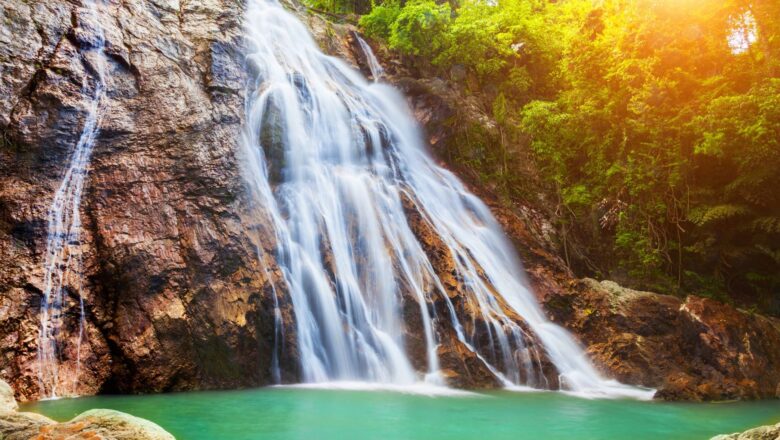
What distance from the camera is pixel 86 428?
10.4ft

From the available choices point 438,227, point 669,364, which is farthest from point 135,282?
point 669,364

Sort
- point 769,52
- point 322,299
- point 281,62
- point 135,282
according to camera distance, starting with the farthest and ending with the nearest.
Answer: point 281,62
point 769,52
point 322,299
point 135,282

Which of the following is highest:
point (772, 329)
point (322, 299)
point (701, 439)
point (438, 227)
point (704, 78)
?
point (704, 78)

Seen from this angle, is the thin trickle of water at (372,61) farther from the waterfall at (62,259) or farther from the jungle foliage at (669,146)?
the waterfall at (62,259)

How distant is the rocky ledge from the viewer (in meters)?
3.12

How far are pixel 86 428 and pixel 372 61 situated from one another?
48.8ft

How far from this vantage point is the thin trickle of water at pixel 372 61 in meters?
16.0

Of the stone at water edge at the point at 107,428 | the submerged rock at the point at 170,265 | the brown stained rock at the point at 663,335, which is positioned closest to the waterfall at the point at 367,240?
the submerged rock at the point at 170,265

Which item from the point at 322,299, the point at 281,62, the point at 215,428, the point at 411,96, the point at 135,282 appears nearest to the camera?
the point at 215,428

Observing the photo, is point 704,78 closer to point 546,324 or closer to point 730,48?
point 730,48

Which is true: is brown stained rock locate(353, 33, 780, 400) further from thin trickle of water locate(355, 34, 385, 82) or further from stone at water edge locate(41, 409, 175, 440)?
thin trickle of water locate(355, 34, 385, 82)

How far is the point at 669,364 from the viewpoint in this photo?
891 centimetres

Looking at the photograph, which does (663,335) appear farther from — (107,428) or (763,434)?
(107,428)

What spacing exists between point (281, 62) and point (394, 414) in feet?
31.4
